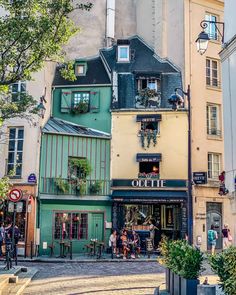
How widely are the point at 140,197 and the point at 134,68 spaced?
327 inches

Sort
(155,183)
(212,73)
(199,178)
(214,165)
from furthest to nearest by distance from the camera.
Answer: (212,73) → (214,165) → (155,183) → (199,178)

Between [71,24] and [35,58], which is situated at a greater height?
[71,24]

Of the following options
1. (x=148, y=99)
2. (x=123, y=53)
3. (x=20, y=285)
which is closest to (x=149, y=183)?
(x=148, y=99)

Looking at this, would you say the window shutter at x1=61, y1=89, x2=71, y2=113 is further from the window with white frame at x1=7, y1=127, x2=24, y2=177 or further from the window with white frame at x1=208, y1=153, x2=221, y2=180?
the window with white frame at x1=208, y1=153, x2=221, y2=180

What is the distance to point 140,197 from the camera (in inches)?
924

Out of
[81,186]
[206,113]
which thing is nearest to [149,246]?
[81,186]

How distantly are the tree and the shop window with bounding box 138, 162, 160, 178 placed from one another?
14.3 meters

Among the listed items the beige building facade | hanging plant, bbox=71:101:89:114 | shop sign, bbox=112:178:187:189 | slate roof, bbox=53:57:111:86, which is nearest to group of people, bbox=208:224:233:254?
the beige building facade

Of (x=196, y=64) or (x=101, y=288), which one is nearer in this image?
(x=101, y=288)

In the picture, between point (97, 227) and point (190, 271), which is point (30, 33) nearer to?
point (190, 271)

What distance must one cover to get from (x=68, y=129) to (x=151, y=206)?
6420 mm

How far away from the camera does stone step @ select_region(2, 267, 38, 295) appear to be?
10.6 m

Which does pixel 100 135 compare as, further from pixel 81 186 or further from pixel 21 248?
pixel 21 248

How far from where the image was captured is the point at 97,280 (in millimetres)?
13125
